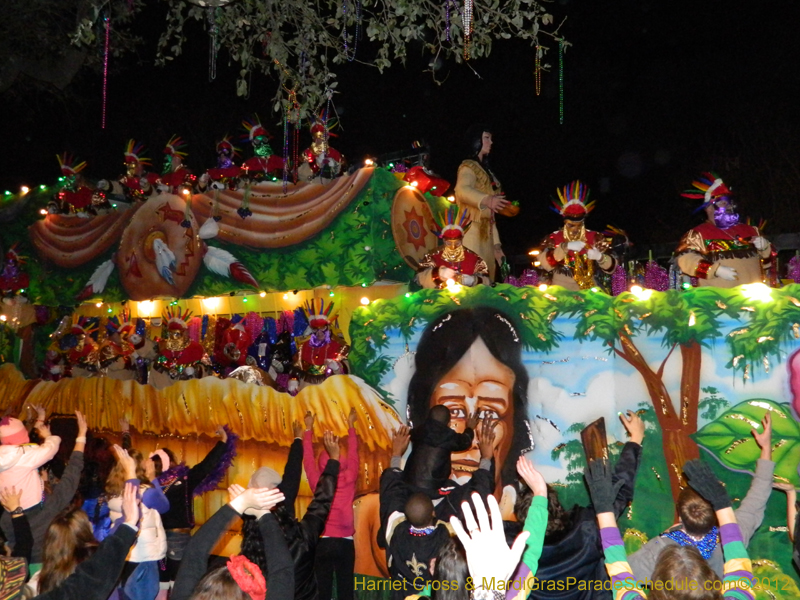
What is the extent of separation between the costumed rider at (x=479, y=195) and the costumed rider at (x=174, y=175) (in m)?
3.28

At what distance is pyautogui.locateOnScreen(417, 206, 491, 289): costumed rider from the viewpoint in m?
7.02

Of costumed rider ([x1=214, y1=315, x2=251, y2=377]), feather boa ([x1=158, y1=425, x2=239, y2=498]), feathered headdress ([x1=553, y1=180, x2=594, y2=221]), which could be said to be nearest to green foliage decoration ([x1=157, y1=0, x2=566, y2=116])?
feathered headdress ([x1=553, y1=180, x2=594, y2=221])

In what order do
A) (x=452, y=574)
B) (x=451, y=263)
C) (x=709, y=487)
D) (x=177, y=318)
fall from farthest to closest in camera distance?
(x=177, y=318) → (x=451, y=263) → (x=709, y=487) → (x=452, y=574)

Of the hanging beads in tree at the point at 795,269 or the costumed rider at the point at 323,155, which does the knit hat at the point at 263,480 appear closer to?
the costumed rider at the point at 323,155

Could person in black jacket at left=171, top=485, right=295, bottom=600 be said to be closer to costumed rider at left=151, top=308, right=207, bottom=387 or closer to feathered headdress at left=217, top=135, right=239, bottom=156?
costumed rider at left=151, top=308, right=207, bottom=387

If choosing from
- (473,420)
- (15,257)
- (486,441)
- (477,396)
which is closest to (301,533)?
(486,441)

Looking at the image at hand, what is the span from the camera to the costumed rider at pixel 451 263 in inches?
276

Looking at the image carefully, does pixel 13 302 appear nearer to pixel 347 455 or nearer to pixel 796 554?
pixel 347 455

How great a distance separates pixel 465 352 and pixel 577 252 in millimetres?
1245

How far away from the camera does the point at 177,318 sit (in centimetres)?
923

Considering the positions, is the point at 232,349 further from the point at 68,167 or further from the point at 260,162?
the point at 68,167

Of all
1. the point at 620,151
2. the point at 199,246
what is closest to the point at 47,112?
the point at 199,246

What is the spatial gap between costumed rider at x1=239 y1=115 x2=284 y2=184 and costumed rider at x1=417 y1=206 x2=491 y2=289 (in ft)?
7.51

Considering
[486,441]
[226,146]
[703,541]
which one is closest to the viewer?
[703,541]
